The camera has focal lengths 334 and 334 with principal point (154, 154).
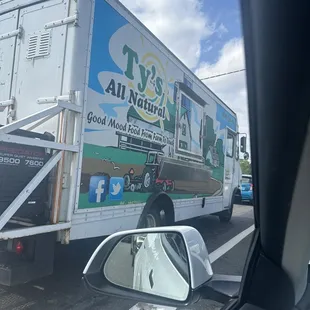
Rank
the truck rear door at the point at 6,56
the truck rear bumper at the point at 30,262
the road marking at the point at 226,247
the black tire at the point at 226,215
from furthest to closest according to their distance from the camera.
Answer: the black tire at the point at 226,215 < the road marking at the point at 226,247 < the truck rear door at the point at 6,56 < the truck rear bumper at the point at 30,262

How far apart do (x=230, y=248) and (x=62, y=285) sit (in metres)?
3.65

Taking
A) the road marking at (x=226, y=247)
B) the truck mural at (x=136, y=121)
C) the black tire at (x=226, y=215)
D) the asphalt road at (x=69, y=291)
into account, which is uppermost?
the truck mural at (x=136, y=121)

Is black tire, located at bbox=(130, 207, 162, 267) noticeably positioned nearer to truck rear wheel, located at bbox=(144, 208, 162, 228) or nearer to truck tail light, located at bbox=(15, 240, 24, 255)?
truck rear wheel, located at bbox=(144, 208, 162, 228)

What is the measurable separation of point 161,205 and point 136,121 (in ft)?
5.22

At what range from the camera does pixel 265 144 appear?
1201 millimetres

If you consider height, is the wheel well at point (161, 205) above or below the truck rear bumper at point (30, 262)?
above

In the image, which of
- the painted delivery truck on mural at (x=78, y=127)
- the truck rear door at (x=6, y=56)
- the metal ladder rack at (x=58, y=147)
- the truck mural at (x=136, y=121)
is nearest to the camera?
the metal ladder rack at (x=58, y=147)

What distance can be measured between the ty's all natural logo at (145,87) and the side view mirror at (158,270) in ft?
8.38

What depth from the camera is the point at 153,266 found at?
1.99m

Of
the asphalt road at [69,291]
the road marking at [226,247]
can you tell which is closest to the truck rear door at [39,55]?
the asphalt road at [69,291]

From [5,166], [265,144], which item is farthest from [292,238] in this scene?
[5,166]

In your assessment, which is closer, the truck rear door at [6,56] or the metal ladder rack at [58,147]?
the metal ladder rack at [58,147]

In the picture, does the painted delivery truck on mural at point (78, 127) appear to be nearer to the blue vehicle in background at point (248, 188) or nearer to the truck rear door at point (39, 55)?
the truck rear door at point (39, 55)

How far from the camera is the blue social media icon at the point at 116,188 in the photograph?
4.23m
